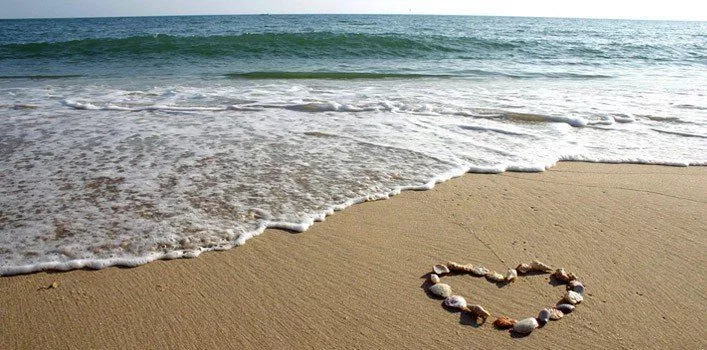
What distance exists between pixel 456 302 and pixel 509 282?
1.15 feet

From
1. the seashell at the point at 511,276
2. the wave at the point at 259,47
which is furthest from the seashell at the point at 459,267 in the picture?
the wave at the point at 259,47

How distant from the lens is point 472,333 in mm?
1986

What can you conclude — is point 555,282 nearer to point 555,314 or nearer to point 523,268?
point 523,268

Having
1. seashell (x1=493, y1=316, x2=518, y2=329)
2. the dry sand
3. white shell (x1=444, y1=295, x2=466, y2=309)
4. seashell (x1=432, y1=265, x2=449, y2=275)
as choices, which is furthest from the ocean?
seashell (x1=493, y1=316, x2=518, y2=329)

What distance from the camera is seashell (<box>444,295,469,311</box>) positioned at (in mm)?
2137

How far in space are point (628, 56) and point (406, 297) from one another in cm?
1861

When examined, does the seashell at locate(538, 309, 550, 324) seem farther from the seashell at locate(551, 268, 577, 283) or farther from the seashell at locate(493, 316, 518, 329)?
the seashell at locate(551, 268, 577, 283)

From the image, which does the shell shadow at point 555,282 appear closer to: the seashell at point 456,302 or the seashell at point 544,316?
the seashell at point 544,316

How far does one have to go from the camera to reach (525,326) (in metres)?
1.99

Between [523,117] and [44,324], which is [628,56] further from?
[44,324]

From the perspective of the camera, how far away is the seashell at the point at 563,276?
7.72ft

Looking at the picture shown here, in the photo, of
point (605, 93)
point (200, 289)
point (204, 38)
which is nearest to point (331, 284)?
point (200, 289)

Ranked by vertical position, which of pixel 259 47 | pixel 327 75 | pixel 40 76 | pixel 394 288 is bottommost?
pixel 40 76

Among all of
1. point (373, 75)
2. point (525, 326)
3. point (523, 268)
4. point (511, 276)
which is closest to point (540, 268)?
point (523, 268)
